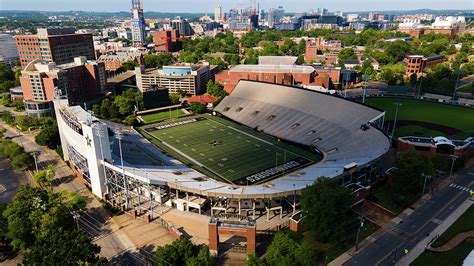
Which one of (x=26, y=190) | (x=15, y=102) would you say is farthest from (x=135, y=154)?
(x=15, y=102)

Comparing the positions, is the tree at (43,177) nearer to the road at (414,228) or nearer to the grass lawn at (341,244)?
the grass lawn at (341,244)

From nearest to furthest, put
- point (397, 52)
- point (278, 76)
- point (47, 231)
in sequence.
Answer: point (47, 231)
point (278, 76)
point (397, 52)

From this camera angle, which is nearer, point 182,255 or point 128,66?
point 182,255

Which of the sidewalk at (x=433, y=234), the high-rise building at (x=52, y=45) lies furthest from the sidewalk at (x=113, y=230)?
the high-rise building at (x=52, y=45)

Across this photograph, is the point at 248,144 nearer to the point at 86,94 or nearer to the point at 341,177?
the point at 341,177

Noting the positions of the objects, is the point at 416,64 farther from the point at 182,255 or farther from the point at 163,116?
the point at 182,255

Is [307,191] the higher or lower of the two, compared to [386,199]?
higher

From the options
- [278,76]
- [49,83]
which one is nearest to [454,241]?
[278,76]

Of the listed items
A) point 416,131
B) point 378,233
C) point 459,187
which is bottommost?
point 378,233
